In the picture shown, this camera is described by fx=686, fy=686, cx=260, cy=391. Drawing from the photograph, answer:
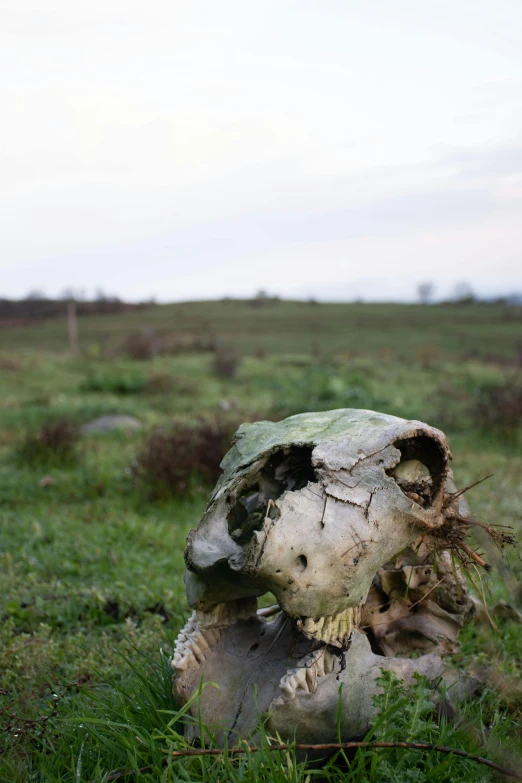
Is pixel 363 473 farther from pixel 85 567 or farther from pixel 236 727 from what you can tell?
pixel 85 567

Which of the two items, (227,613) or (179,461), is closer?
(227,613)

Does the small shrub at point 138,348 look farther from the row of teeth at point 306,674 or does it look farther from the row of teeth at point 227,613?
the row of teeth at point 306,674

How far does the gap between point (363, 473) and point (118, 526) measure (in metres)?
3.93

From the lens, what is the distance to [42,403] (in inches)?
485

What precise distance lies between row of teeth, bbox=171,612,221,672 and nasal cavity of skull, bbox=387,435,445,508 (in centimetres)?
95

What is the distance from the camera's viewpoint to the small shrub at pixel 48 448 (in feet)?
26.0

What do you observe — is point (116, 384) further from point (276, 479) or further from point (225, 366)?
point (276, 479)

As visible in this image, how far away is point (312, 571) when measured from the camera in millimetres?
2209

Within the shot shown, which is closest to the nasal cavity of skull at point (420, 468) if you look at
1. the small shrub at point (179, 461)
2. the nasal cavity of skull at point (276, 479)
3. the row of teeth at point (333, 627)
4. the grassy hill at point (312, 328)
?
the nasal cavity of skull at point (276, 479)

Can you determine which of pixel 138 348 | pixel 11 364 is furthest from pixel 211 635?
pixel 138 348

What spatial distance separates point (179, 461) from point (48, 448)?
1945 millimetres

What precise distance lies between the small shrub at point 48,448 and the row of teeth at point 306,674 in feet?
19.7

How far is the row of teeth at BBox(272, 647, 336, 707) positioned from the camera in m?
2.29

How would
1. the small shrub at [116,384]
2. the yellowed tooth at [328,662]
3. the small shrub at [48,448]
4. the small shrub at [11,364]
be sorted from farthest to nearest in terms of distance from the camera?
1. the small shrub at [11,364]
2. the small shrub at [116,384]
3. the small shrub at [48,448]
4. the yellowed tooth at [328,662]
